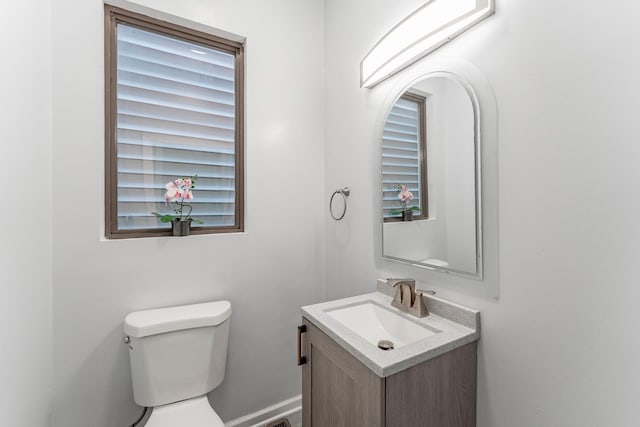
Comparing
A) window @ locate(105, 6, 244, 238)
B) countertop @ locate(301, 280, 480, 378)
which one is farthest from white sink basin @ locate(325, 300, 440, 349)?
window @ locate(105, 6, 244, 238)

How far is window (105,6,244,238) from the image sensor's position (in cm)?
133

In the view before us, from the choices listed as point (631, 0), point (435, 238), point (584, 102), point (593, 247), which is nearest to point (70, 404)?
point (435, 238)

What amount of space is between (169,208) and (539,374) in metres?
1.64

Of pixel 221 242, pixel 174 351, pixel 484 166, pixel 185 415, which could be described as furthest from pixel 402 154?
pixel 185 415

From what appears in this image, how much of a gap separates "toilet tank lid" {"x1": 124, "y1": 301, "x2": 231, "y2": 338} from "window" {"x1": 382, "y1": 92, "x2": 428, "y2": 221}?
3.06 ft

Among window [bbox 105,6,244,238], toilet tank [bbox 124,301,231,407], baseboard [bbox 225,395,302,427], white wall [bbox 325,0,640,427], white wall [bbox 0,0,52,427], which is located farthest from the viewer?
baseboard [bbox 225,395,302,427]

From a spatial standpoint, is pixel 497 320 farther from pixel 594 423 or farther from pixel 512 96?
pixel 512 96

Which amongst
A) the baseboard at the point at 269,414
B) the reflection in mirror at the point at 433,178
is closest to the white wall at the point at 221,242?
the baseboard at the point at 269,414

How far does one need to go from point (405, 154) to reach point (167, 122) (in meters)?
1.22

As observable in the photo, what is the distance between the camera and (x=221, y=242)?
1486 millimetres

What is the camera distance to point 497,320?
889mm

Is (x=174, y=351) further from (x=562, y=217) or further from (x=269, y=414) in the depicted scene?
(x=562, y=217)

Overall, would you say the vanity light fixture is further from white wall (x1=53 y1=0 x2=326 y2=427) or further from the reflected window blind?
the reflected window blind

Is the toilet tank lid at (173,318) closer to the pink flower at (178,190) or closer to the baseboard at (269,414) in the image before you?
the pink flower at (178,190)
